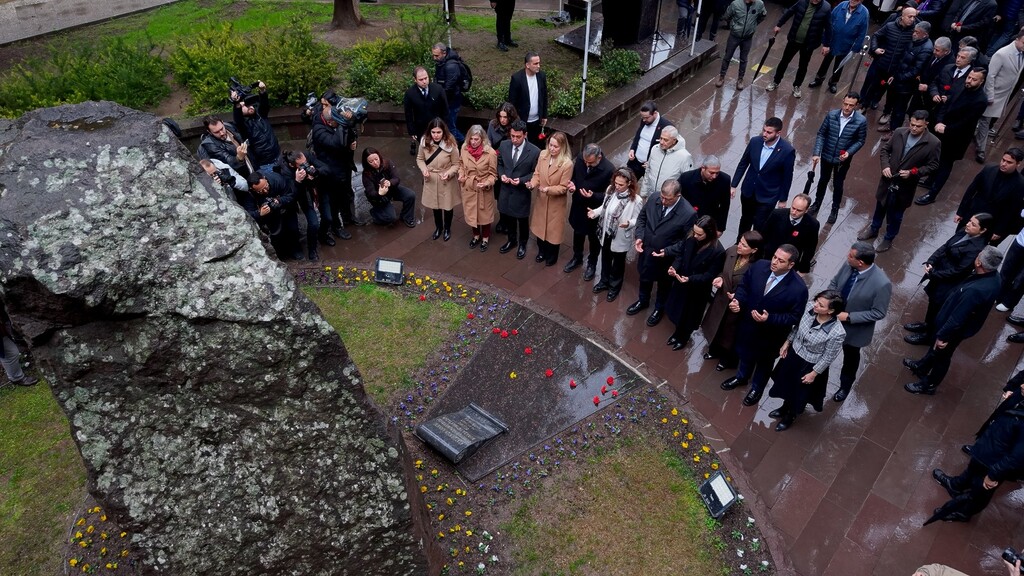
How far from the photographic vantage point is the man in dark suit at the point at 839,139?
9055 millimetres

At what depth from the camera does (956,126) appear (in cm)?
989

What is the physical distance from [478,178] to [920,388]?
5508 millimetres

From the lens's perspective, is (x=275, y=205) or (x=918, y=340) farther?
(x=275, y=205)

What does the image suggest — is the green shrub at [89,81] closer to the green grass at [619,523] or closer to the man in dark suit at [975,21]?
the green grass at [619,523]

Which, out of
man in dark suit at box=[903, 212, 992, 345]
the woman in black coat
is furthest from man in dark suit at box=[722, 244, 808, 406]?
man in dark suit at box=[903, 212, 992, 345]

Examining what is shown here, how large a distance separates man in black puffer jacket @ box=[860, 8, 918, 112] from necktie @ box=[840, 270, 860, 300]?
5.82 metres

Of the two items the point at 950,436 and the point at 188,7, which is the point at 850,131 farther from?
the point at 188,7

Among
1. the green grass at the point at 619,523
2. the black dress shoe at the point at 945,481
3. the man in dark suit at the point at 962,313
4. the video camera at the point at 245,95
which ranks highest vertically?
the video camera at the point at 245,95

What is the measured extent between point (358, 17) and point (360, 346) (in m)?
9.32

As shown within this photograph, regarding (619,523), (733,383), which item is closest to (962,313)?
(733,383)

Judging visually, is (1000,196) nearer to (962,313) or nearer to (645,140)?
(962,313)

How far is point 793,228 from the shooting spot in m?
7.86

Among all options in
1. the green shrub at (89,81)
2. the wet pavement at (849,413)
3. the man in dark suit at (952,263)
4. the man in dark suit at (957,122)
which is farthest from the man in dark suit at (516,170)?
the green shrub at (89,81)

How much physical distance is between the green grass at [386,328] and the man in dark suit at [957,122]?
7.02m
